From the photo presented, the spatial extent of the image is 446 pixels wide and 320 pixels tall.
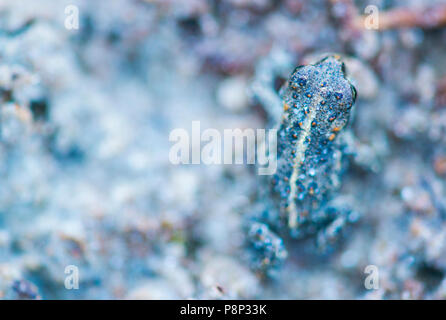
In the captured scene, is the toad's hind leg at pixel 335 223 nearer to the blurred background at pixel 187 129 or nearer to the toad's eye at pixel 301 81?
the blurred background at pixel 187 129

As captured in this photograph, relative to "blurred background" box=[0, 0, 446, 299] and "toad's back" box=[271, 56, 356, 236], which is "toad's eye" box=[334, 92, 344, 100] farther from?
"blurred background" box=[0, 0, 446, 299]

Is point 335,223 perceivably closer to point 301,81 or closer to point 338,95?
point 338,95

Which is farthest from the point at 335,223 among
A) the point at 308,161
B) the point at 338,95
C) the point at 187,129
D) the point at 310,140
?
the point at 187,129

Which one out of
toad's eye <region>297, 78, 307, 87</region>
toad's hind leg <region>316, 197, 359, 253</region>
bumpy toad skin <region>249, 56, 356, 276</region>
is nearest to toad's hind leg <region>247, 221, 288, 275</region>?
bumpy toad skin <region>249, 56, 356, 276</region>

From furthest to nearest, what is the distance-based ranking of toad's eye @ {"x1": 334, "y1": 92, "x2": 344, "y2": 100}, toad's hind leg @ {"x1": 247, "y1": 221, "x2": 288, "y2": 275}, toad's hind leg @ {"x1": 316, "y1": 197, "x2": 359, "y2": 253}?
toad's hind leg @ {"x1": 316, "y1": 197, "x2": 359, "y2": 253} < toad's hind leg @ {"x1": 247, "y1": 221, "x2": 288, "y2": 275} < toad's eye @ {"x1": 334, "y1": 92, "x2": 344, "y2": 100}

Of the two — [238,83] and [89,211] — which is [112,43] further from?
[89,211]
